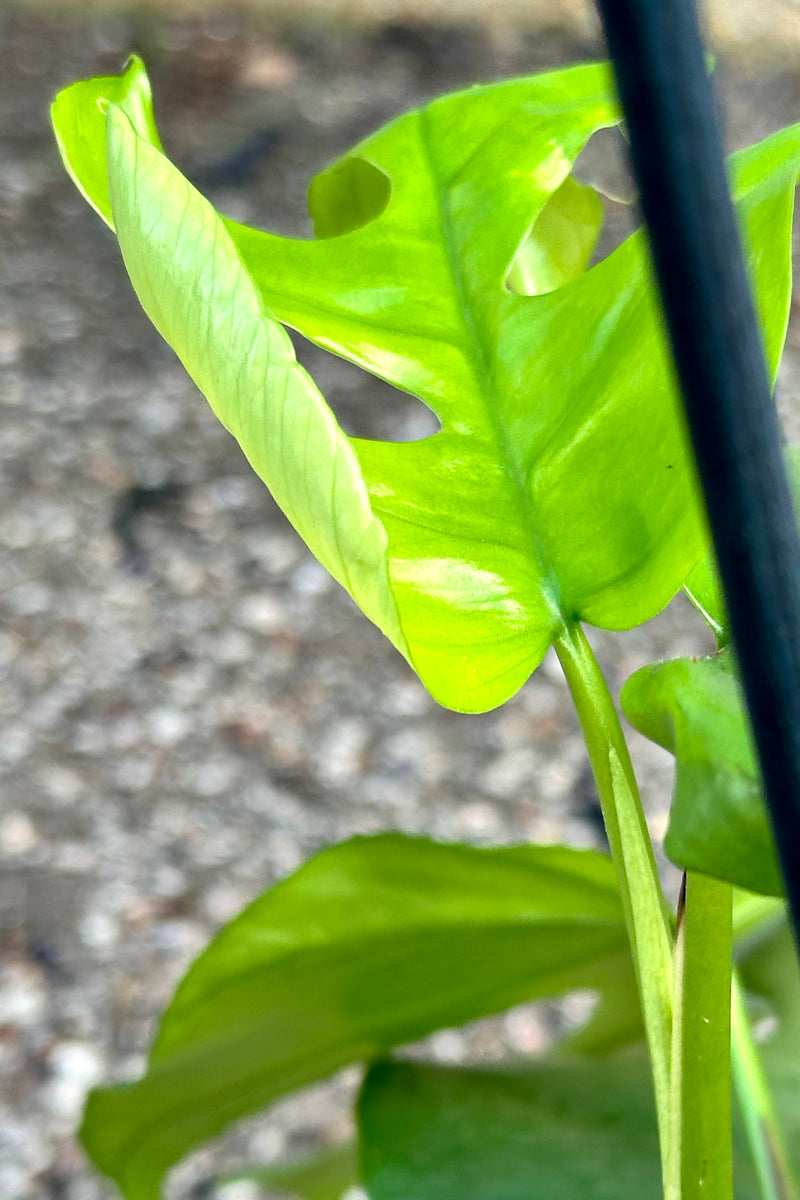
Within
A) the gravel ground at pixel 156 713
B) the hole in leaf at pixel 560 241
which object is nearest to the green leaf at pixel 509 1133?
the hole in leaf at pixel 560 241

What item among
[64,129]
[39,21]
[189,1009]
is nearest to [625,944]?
[189,1009]

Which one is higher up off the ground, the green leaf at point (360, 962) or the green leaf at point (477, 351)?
the green leaf at point (477, 351)

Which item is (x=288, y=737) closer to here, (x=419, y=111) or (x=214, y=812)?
(x=214, y=812)

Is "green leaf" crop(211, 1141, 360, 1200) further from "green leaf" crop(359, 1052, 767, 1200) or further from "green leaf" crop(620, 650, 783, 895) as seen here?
"green leaf" crop(620, 650, 783, 895)

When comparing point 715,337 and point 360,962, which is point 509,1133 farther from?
point 715,337

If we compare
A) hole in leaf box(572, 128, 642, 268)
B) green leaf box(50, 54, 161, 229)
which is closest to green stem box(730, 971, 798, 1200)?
green leaf box(50, 54, 161, 229)

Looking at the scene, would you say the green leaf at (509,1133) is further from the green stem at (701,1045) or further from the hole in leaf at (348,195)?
the hole in leaf at (348,195)

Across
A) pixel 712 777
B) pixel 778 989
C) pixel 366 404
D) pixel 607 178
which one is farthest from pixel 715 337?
Answer: pixel 607 178
